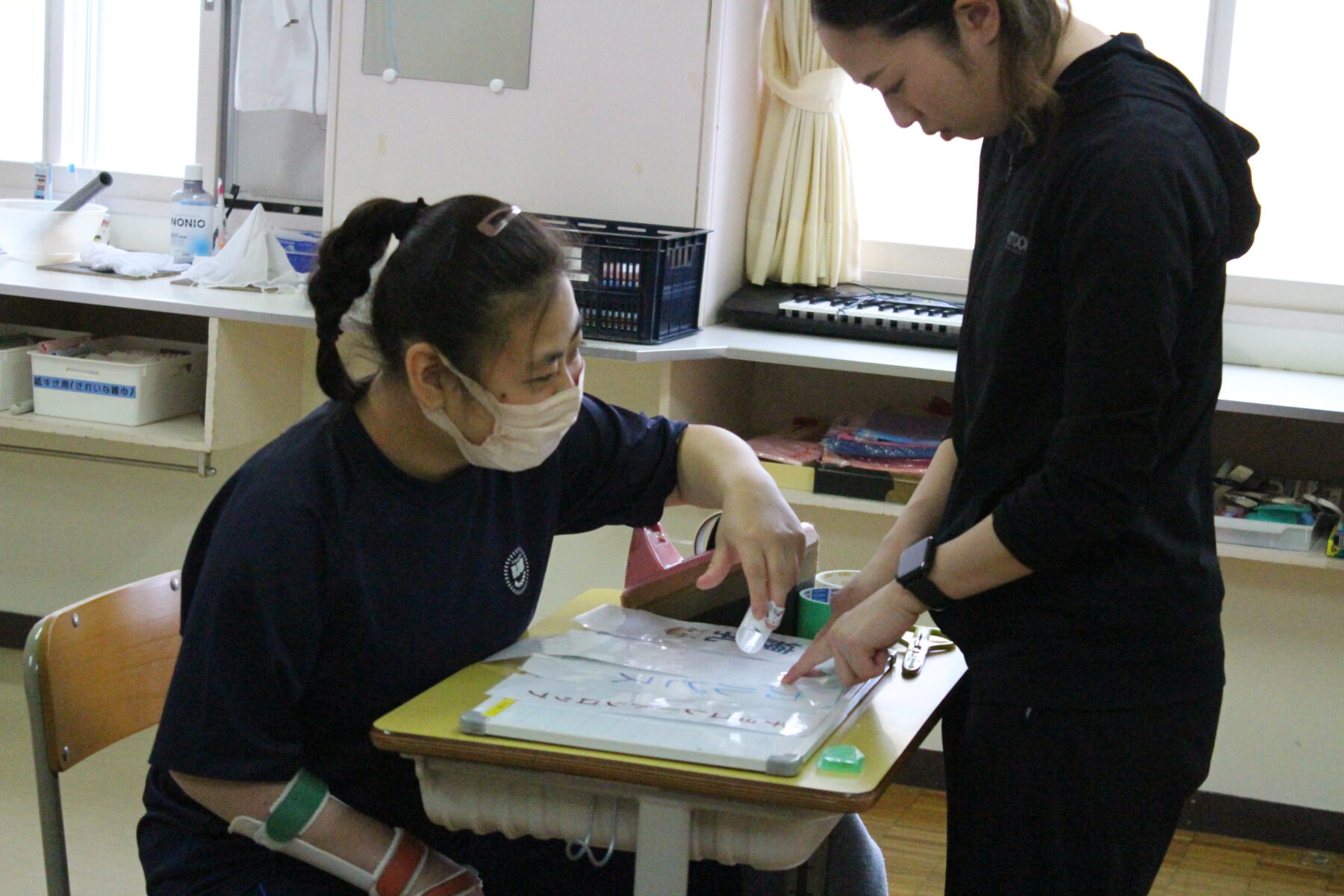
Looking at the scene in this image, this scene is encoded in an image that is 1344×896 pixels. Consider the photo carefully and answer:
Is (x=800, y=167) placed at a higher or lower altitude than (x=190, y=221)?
higher

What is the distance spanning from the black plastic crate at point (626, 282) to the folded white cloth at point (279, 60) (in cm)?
96

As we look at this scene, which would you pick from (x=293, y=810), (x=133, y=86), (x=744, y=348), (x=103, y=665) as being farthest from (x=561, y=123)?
(x=293, y=810)

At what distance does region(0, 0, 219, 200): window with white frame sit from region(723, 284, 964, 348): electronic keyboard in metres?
1.50

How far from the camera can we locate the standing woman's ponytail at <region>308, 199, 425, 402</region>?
1345 mm

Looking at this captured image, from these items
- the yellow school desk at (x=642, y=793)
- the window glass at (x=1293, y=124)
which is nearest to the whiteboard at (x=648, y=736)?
the yellow school desk at (x=642, y=793)

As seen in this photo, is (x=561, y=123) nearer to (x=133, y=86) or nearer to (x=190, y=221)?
(x=190, y=221)

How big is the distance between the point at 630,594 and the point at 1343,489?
5.52ft

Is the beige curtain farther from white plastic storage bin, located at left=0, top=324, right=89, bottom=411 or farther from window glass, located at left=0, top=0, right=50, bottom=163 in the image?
window glass, located at left=0, top=0, right=50, bottom=163

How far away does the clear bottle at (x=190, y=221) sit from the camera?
10.0ft

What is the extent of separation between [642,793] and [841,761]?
0.53 feet

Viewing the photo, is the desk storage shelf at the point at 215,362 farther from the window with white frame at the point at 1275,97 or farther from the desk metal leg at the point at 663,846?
the desk metal leg at the point at 663,846

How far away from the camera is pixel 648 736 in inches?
43.7

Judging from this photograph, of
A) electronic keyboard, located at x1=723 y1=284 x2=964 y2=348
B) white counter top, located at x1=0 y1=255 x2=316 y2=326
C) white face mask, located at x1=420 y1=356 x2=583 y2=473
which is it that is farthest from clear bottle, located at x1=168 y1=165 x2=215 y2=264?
white face mask, located at x1=420 y1=356 x2=583 y2=473

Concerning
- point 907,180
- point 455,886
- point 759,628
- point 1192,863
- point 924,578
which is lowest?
point 1192,863
